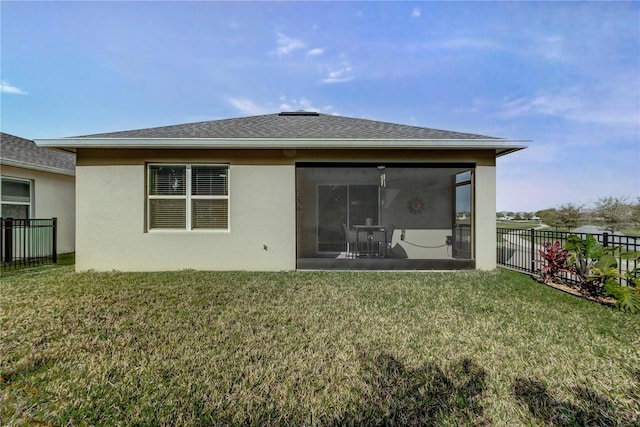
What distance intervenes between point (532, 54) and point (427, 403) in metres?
11.3

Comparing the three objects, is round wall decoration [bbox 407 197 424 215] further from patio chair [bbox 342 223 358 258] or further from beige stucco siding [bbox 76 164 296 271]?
beige stucco siding [bbox 76 164 296 271]

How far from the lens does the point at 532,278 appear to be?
677cm

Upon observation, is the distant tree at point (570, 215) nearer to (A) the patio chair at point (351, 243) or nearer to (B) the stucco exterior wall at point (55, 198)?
(A) the patio chair at point (351, 243)

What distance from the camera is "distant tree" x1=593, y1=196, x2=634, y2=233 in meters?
21.4

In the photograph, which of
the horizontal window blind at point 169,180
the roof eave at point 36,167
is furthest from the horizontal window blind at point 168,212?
the roof eave at point 36,167

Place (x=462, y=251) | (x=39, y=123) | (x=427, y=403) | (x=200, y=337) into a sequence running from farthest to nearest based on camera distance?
(x=39, y=123), (x=462, y=251), (x=200, y=337), (x=427, y=403)

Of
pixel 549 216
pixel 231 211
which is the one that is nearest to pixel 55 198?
pixel 231 211

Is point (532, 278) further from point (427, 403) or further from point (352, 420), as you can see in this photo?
point (352, 420)

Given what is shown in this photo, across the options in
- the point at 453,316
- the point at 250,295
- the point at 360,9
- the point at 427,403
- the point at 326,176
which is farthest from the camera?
the point at 326,176

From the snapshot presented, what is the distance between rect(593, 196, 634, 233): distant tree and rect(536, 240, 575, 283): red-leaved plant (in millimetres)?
21013

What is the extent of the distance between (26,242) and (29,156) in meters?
→ 2.99

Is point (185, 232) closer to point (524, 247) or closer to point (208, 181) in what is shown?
point (208, 181)

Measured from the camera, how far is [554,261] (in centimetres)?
627

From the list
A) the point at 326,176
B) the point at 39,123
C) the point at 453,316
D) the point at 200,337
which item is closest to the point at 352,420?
the point at 200,337
